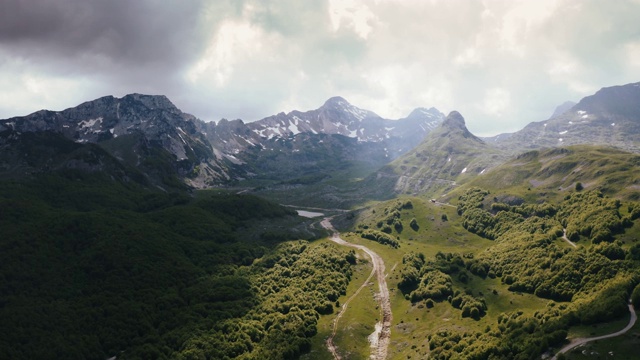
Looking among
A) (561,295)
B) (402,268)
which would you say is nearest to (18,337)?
(402,268)

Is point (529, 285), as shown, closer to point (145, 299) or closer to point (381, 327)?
point (381, 327)

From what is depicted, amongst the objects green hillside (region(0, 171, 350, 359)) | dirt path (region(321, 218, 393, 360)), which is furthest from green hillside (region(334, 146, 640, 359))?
green hillside (region(0, 171, 350, 359))

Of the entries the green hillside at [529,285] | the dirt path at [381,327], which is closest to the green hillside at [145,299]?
the dirt path at [381,327]

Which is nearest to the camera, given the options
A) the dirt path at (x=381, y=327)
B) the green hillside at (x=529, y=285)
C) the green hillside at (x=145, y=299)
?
the green hillside at (x=529, y=285)

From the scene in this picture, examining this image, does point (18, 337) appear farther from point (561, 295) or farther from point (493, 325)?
point (561, 295)

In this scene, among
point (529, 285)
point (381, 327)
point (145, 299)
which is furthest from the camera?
point (145, 299)

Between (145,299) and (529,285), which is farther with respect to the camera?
(145,299)

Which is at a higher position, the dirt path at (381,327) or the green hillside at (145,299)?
the green hillside at (145,299)

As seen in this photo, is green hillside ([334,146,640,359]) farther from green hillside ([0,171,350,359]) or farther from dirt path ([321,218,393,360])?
green hillside ([0,171,350,359])

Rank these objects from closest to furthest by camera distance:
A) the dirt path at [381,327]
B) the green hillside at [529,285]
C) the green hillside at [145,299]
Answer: the green hillside at [529,285] < the dirt path at [381,327] < the green hillside at [145,299]

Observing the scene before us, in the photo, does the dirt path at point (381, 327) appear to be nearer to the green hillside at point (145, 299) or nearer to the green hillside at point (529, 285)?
the green hillside at point (529, 285)

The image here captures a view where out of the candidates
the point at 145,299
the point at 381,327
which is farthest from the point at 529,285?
the point at 145,299
